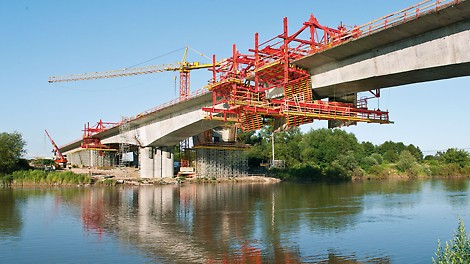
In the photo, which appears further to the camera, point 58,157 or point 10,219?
point 58,157

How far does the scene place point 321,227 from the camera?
77.8 feet

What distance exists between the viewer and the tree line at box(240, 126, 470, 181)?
256 feet

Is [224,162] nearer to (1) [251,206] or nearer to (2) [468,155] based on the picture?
(1) [251,206]

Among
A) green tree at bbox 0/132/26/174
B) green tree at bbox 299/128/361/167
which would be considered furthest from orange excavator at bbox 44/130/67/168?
green tree at bbox 299/128/361/167

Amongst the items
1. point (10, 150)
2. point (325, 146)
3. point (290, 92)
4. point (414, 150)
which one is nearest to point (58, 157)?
point (10, 150)

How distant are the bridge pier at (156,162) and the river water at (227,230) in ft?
90.2

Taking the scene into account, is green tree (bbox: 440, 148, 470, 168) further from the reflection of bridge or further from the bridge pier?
the reflection of bridge

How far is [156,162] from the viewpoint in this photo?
215 feet

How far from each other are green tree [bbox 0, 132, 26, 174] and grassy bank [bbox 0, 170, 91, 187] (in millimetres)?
3013

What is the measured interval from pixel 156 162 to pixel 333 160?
117 feet

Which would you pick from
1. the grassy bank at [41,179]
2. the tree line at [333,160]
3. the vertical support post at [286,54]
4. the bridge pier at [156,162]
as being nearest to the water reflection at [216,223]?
the vertical support post at [286,54]

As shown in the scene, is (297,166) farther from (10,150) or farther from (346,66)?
(346,66)

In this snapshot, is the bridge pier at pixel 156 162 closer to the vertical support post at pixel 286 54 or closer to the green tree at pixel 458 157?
the vertical support post at pixel 286 54

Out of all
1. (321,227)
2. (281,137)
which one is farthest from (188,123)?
(281,137)
